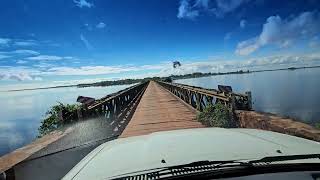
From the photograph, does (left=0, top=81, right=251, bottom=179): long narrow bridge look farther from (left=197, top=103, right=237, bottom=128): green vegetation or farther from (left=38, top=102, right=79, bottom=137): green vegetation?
(left=197, top=103, right=237, bottom=128): green vegetation

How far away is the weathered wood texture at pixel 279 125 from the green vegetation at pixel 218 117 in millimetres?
764

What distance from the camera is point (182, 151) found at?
8.28 ft

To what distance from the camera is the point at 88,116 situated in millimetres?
12594

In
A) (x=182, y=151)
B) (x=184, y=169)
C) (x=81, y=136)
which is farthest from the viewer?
(x=81, y=136)

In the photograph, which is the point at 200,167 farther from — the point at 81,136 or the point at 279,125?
the point at 81,136

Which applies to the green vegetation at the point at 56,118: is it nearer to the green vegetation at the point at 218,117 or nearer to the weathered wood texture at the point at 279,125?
the green vegetation at the point at 218,117

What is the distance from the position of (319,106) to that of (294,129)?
37560mm

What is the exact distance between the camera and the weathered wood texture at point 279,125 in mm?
6008

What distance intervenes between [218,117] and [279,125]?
439 centimetres

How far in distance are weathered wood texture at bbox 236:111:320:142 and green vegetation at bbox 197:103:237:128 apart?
764 mm

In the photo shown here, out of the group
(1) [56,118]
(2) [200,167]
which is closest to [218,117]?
(1) [56,118]

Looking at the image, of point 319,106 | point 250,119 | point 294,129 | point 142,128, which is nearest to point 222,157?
point 294,129

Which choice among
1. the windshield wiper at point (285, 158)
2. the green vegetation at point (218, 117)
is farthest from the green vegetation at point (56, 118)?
the windshield wiper at point (285, 158)

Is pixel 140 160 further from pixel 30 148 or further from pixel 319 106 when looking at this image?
pixel 319 106
